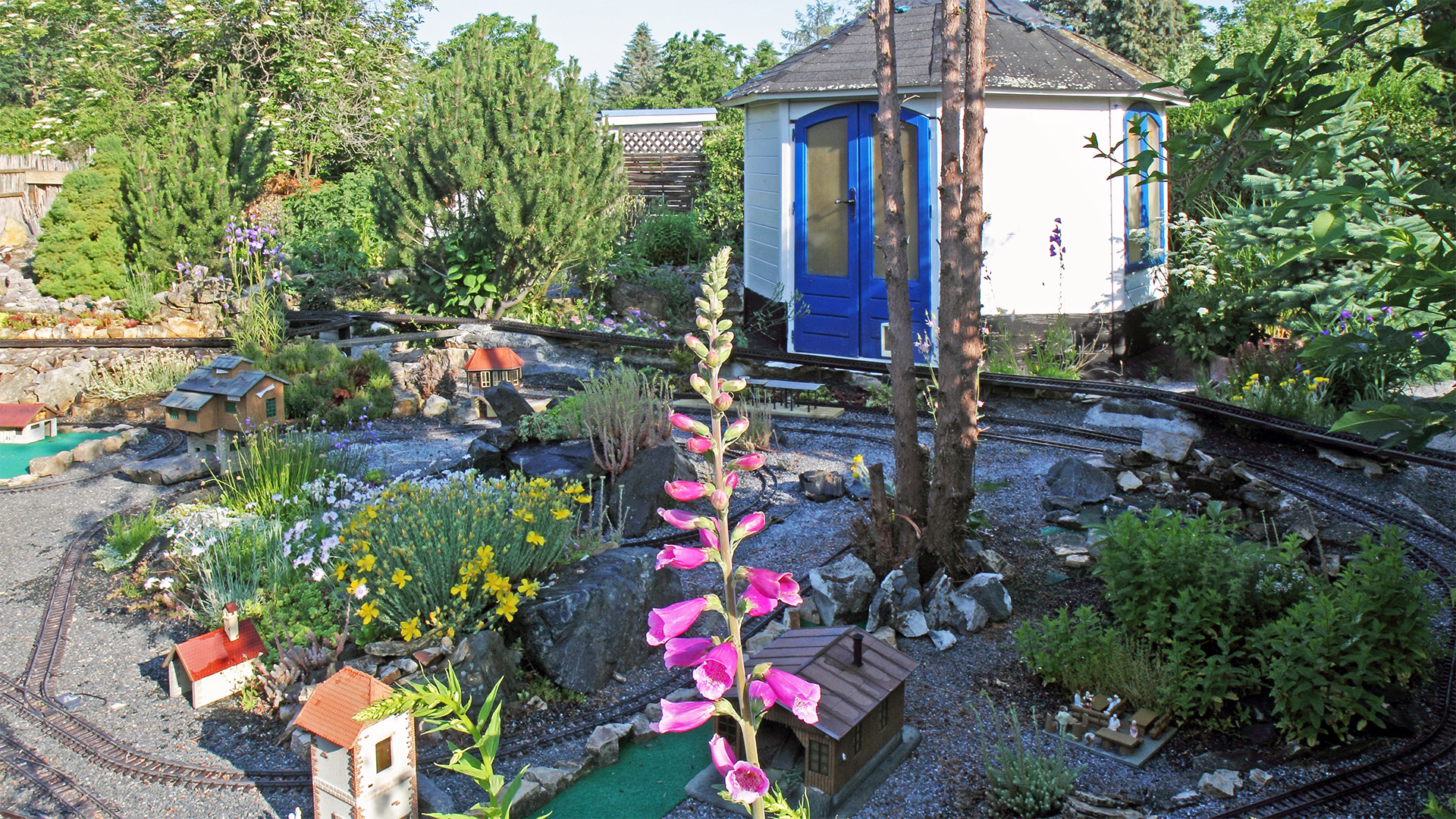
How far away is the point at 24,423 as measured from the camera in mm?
9141

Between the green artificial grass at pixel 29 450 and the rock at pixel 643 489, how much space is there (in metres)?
5.12

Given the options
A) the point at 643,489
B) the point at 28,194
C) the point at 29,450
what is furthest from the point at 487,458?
the point at 28,194

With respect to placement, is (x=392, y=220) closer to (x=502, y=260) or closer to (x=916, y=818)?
(x=502, y=260)

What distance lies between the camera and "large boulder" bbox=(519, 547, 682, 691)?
4.69 meters

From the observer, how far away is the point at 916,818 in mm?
3615

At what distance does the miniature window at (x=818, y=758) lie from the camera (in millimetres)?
3619

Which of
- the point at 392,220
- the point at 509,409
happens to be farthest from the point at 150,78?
the point at 509,409

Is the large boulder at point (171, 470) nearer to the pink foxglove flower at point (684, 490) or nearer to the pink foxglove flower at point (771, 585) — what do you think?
the pink foxglove flower at point (684, 490)

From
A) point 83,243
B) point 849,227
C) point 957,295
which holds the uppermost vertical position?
point 83,243

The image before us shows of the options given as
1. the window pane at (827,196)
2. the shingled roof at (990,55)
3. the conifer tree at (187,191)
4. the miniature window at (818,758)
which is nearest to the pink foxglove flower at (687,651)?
the miniature window at (818,758)

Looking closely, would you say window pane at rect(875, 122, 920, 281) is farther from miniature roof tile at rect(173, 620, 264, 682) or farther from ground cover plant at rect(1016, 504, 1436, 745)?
miniature roof tile at rect(173, 620, 264, 682)

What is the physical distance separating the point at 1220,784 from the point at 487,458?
488 cm

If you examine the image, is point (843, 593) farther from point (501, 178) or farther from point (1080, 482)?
point (501, 178)

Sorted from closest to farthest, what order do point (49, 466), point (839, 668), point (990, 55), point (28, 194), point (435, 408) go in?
1. point (839, 668)
2. point (49, 466)
3. point (435, 408)
4. point (990, 55)
5. point (28, 194)
